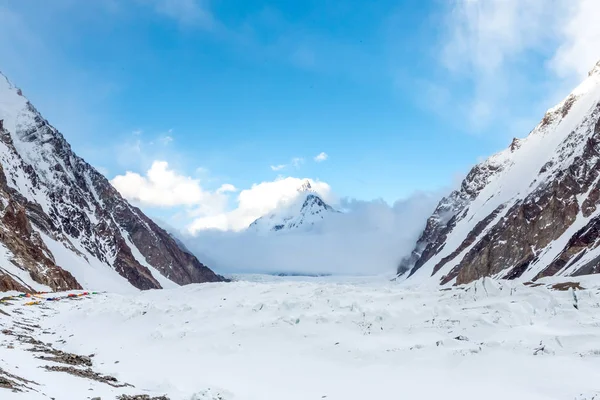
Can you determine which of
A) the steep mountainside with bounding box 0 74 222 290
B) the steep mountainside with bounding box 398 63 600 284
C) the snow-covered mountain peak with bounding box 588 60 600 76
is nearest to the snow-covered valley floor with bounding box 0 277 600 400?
the steep mountainside with bounding box 398 63 600 284

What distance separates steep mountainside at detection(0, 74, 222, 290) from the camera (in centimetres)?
8631

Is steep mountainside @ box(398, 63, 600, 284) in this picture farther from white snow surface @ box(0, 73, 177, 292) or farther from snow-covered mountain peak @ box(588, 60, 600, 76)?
white snow surface @ box(0, 73, 177, 292)

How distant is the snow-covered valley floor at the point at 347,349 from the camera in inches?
515

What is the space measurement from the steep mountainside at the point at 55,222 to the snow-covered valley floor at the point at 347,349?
60662mm

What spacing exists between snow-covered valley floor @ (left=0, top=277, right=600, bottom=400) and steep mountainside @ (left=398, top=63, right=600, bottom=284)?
46.0m

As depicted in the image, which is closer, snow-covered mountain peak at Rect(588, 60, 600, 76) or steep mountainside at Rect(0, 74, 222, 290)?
steep mountainside at Rect(0, 74, 222, 290)

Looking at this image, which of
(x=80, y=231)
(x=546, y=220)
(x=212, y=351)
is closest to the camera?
(x=212, y=351)

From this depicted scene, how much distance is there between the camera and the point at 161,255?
19800 cm

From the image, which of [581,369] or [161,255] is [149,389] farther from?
[161,255]

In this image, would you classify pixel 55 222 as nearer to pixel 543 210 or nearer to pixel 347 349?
pixel 543 210

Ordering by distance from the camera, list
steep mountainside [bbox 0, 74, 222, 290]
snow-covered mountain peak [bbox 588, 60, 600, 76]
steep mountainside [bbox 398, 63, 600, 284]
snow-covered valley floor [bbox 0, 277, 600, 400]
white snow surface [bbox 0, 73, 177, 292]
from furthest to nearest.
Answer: snow-covered mountain peak [bbox 588, 60, 600, 76]
white snow surface [bbox 0, 73, 177, 292]
steep mountainside [bbox 0, 74, 222, 290]
steep mountainside [bbox 398, 63, 600, 284]
snow-covered valley floor [bbox 0, 277, 600, 400]

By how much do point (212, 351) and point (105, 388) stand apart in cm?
632

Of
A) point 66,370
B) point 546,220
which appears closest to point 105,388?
point 66,370

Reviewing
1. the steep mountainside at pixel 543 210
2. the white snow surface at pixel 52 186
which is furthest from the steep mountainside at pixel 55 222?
the steep mountainside at pixel 543 210
